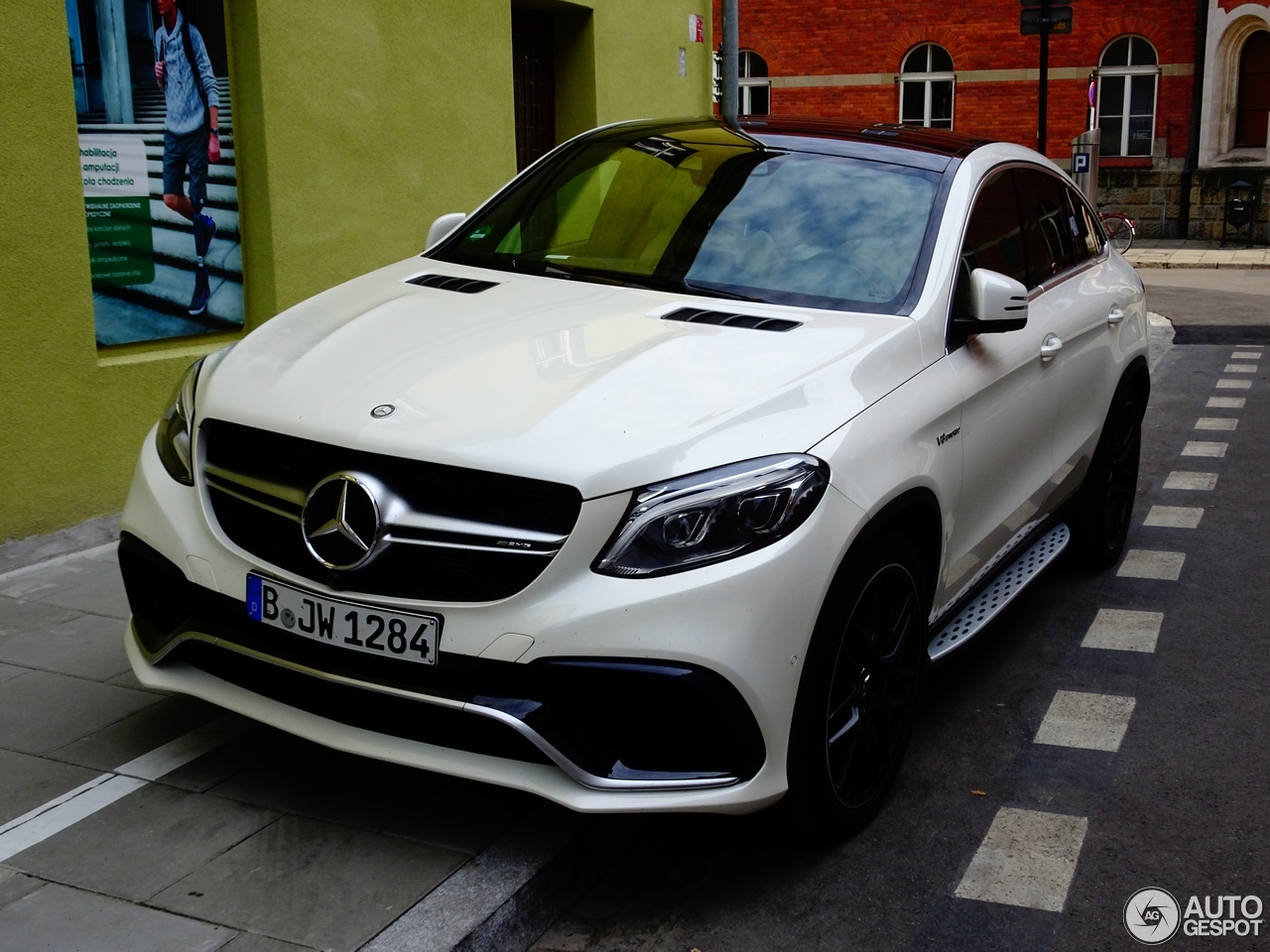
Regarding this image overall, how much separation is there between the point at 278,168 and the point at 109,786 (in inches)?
172

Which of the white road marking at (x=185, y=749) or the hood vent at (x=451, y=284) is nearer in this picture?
the white road marking at (x=185, y=749)

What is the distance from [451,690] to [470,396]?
0.69 m

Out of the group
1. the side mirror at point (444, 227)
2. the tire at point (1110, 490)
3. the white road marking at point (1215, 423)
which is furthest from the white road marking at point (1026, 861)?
the white road marking at point (1215, 423)

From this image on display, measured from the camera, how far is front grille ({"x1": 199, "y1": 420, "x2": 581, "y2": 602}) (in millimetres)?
3016

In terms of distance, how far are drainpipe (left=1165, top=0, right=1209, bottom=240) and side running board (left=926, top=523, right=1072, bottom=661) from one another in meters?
25.1

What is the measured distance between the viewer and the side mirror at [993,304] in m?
3.99

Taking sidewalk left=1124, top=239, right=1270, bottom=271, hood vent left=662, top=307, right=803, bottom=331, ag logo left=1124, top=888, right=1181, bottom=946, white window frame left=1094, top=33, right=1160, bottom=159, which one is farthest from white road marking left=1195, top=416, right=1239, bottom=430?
white window frame left=1094, top=33, right=1160, bottom=159

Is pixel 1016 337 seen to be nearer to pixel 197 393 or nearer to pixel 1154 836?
pixel 1154 836

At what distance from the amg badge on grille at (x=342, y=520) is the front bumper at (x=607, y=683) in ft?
0.31

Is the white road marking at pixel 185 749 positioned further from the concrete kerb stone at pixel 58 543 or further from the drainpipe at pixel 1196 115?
the drainpipe at pixel 1196 115

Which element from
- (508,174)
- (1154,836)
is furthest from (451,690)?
(508,174)

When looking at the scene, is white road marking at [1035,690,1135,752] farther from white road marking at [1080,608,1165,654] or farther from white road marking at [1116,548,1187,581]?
white road marking at [1116,548,1187,581]

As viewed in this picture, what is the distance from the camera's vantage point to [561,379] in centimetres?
335

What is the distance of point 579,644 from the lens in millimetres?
Answer: 2963
